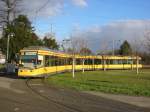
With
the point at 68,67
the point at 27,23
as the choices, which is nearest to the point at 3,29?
the point at 27,23

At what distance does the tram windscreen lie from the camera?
137 ft

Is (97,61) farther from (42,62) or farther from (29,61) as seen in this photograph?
(29,61)

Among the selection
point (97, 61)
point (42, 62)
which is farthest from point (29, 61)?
point (97, 61)

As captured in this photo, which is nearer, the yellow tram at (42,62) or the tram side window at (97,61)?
the yellow tram at (42,62)

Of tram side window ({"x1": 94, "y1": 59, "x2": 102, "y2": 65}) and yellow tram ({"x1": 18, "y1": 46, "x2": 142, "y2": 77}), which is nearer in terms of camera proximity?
yellow tram ({"x1": 18, "y1": 46, "x2": 142, "y2": 77})

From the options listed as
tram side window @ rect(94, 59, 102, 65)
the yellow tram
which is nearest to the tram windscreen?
the yellow tram

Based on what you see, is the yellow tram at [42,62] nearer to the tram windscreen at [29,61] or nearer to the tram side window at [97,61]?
the tram windscreen at [29,61]

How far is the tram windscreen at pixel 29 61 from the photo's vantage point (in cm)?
4191

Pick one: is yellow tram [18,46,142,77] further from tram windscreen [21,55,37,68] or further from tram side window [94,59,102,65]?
tram side window [94,59,102,65]

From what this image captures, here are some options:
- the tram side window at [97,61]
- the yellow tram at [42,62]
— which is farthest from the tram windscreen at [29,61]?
the tram side window at [97,61]

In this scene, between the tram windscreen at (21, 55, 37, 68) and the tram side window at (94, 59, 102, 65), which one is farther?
the tram side window at (94, 59, 102, 65)

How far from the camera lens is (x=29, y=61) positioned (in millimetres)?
42156

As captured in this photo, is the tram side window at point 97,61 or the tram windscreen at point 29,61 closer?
the tram windscreen at point 29,61

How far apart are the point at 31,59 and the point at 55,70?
867 cm
